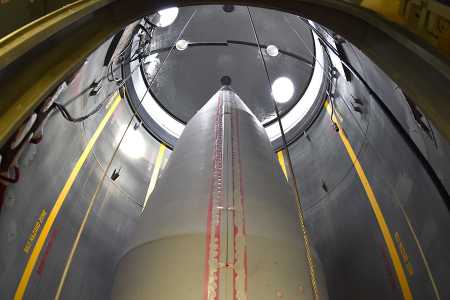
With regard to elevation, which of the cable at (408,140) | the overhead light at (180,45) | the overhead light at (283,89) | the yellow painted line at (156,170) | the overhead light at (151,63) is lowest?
the cable at (408,140)

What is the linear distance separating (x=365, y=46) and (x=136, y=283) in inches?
79.3

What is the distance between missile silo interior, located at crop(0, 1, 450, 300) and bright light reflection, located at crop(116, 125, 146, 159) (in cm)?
3

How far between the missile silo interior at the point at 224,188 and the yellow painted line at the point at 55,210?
0.02m

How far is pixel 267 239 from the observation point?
7.50 feet

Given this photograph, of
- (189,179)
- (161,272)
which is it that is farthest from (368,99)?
(161,272)

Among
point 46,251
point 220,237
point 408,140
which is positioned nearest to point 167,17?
point 46,251

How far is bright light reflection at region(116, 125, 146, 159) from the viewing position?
18.1 feet

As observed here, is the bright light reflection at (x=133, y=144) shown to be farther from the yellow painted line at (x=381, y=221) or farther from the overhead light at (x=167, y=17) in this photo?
the yellow painted line at (x=381, y=221)

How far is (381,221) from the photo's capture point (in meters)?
4.41

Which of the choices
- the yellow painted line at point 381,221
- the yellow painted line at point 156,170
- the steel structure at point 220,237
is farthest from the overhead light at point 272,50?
the steel structure at point 220,237

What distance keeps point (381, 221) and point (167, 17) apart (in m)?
4.91

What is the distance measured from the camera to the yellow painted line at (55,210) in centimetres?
340

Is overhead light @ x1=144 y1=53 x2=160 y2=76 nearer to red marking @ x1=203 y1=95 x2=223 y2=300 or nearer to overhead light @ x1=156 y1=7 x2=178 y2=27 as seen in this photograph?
overhead light @ x1=156 y1=7 x2=178 y2=27

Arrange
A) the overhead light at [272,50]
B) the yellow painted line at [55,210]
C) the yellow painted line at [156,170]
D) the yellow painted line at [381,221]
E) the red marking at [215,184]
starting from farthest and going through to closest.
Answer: the overhead light at [272,50], the yellow painted line at [156,170], the yellow painted line at [381,221], the yellow painted line at [55,210], the red marking at [215,184]
